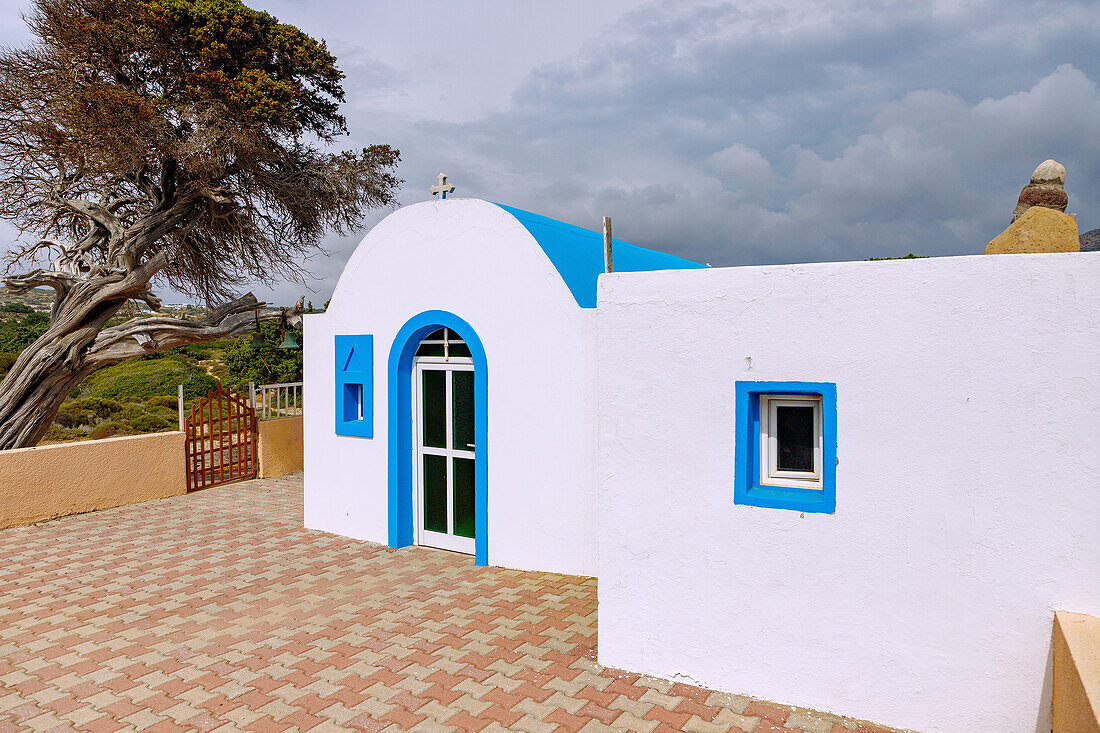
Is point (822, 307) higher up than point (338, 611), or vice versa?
point (822, 307)

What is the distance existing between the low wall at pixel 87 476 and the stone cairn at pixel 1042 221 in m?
10.7

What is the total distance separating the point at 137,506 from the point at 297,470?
3.20 meters

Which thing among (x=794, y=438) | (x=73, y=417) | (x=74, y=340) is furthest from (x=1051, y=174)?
(x=73, y=417)

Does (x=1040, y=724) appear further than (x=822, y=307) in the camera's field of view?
No

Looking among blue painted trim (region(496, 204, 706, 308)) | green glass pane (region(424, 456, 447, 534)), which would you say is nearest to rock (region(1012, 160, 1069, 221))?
blue painted trim (region(496, 204, 706, 308))

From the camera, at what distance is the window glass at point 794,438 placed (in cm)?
429

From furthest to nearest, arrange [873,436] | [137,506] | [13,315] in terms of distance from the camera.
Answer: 1. [13,315]
2. [137,506]
3. [873,436]

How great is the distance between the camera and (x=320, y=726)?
4035mm

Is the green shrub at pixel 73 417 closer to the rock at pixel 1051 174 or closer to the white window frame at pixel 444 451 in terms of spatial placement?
the white window frame at pixel 444 451

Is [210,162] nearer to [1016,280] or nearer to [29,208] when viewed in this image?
[29,208]

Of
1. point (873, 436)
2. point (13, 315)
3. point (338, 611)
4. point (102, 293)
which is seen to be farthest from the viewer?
point (13, 315)

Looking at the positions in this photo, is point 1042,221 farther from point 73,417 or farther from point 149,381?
point 149,381

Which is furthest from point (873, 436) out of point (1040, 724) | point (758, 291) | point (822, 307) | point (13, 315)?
point (13, 315)

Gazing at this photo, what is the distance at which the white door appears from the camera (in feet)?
24.1
